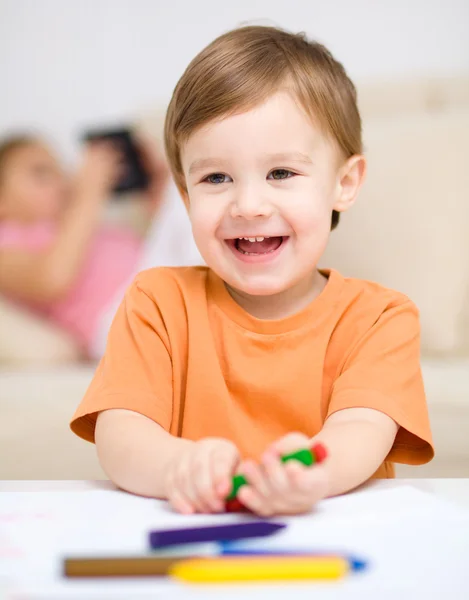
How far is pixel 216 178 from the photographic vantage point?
2.63ft

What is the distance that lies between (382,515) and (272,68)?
50 centimetres

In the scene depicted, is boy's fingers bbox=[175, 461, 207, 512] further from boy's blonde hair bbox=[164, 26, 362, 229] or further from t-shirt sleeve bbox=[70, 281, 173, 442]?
boy's blonde hair bbox=[164, 26, 362, 229]

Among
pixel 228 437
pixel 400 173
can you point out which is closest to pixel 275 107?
pixel 228 437

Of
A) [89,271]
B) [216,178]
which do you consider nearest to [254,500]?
[216,178]

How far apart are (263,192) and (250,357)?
0.20 m


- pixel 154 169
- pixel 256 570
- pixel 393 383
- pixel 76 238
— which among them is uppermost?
pixel 154 169

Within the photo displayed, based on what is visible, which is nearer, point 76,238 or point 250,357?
point 250,357

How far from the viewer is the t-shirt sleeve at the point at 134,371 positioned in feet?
2.48

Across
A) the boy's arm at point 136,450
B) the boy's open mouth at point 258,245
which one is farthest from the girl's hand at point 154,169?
the boy's arm at point 136,450

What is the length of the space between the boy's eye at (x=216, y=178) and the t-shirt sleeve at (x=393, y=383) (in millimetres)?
240

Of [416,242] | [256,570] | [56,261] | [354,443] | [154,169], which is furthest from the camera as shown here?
[154,169]

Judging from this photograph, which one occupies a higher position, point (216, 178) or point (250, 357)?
point (216, 178)

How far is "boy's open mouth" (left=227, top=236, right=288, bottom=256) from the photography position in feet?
2.74

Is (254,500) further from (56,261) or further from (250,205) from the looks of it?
(56,261)
